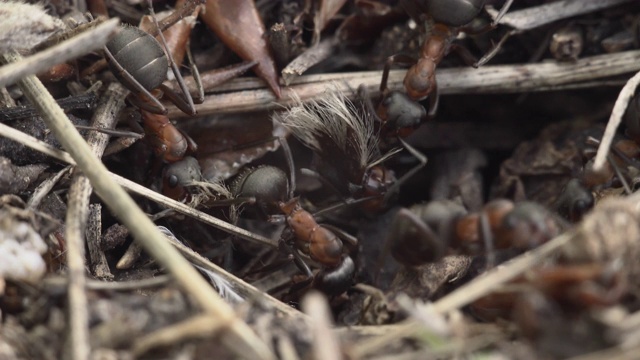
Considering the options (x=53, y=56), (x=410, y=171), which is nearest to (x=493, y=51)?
(x=410, y=171)

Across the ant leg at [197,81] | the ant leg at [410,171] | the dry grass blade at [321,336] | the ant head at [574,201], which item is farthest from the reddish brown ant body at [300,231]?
the dry grass blade at [321,336]

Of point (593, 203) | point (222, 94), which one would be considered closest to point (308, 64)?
point (222, 94)

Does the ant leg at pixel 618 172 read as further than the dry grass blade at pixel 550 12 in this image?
No

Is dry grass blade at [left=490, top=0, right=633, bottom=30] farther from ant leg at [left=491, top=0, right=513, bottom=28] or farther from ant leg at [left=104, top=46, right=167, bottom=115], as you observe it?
ant leg at [left=104, top=46, right=167, bottom=115]

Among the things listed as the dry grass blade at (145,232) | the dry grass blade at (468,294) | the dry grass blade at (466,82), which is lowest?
the dry grass blade at (466,82)

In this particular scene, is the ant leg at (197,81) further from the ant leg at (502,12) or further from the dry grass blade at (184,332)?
the dry grass blade at (184,332)

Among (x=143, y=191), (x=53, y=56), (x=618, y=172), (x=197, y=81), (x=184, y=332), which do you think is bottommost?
(x=618, y=172)

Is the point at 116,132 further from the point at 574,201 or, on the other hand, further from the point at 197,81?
the point at 574,201
